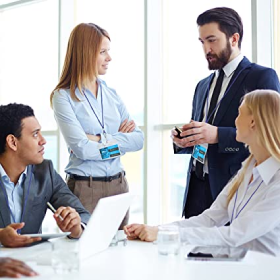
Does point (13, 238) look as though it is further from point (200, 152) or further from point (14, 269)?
point (200, 152)

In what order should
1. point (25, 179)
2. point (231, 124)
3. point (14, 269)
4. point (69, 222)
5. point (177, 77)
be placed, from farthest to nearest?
point (177, 77) → point (231, 124) → point (25, 179) → point (69, 222) → point (14, 269)

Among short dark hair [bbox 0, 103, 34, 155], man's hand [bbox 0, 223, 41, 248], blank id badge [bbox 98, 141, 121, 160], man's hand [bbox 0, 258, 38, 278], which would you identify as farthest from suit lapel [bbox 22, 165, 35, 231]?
man's hand [bbox 0, 258, 38, 278]

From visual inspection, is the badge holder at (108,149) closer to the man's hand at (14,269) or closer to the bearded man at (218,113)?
the bearded man at (218,113)

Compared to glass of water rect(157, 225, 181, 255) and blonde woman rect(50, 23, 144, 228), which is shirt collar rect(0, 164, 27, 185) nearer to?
blonde woman rect(50, 23, 144, 228)

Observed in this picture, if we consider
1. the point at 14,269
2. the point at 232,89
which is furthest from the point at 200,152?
the point at 14,269

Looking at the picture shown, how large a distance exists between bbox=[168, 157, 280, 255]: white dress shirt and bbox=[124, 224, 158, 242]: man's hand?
0.41 feet

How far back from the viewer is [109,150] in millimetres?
3236

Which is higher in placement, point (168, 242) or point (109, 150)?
point (109, 150)

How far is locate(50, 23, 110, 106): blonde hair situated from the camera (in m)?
3.31

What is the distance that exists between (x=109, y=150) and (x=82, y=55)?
66 cm

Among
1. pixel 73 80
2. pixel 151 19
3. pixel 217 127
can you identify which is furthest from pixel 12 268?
pixel 151 19

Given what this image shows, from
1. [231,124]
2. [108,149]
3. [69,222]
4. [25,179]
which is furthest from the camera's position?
[108,149]

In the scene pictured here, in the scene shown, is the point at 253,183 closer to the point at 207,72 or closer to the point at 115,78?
the point at 207,72

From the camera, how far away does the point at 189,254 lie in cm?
181
